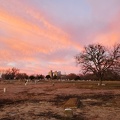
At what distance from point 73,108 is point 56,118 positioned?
380cm

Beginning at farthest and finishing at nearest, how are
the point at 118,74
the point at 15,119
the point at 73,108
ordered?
1. the point at 118,74
2. the point at 73,108
3. the point at 15,119

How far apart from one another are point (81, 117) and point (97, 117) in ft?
3.43

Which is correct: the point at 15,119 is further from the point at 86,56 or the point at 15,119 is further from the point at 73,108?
the point at 86,56

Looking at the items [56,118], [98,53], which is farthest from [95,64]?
[56,118]

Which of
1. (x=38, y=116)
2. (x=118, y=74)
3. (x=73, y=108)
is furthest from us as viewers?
(x=118, y=74)

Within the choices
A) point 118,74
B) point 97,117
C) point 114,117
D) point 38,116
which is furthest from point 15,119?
point 118,74

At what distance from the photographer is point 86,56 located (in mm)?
62812

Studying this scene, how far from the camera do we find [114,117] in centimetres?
1543

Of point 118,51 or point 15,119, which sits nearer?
point 15,119

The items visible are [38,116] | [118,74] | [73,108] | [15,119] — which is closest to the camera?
[15,119]

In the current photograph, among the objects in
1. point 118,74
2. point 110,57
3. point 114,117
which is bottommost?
point 114,117

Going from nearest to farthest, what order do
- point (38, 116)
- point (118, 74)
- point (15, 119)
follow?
1. point (15, 119)
2. point (38, 116)
3. point (118, 74)

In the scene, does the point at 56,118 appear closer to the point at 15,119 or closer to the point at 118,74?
the point at 15,119

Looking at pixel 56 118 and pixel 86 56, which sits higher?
pixel 86 56
